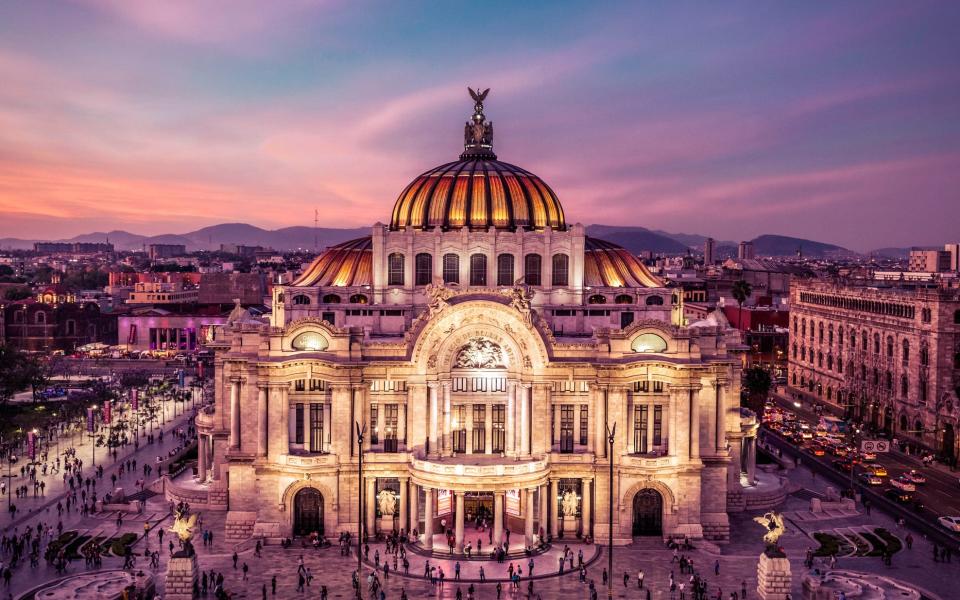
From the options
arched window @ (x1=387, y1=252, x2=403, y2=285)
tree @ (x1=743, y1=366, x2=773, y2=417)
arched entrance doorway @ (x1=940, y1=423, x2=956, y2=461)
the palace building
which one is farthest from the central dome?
arched entrance doorway @ (x1=940, y1=423, x2=956, y2=461)

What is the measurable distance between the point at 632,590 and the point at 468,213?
38015 millimetres

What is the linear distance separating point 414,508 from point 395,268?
2321 cm

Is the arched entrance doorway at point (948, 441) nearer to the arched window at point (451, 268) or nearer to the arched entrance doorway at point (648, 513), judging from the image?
the arched entrance doorway at point (648, 513)

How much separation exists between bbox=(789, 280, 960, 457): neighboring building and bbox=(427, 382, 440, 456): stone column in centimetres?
5209

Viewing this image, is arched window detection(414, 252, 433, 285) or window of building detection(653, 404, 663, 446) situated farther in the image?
arched window detection(414, 252, 433, 285)

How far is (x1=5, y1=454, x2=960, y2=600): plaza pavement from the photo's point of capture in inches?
2511

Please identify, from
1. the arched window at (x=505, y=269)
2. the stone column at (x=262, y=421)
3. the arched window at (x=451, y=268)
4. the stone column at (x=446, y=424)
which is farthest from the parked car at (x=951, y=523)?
the stone column at (x=262, y=421)

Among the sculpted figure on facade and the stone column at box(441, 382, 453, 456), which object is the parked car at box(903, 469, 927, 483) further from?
the sculpted figure on facade

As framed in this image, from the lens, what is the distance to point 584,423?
7488 centimetres

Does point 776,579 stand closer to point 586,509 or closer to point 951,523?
point 586,509

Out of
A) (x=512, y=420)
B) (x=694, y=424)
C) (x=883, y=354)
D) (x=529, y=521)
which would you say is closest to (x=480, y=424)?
(x=512, y=420)

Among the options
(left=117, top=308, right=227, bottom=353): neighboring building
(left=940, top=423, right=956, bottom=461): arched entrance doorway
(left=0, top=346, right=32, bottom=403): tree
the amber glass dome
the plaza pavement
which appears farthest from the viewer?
(left=117, top=308, right=227, bottom=353): neighboring building

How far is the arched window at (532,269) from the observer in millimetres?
86250

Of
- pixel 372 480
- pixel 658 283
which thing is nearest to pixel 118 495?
pixel 372 480
